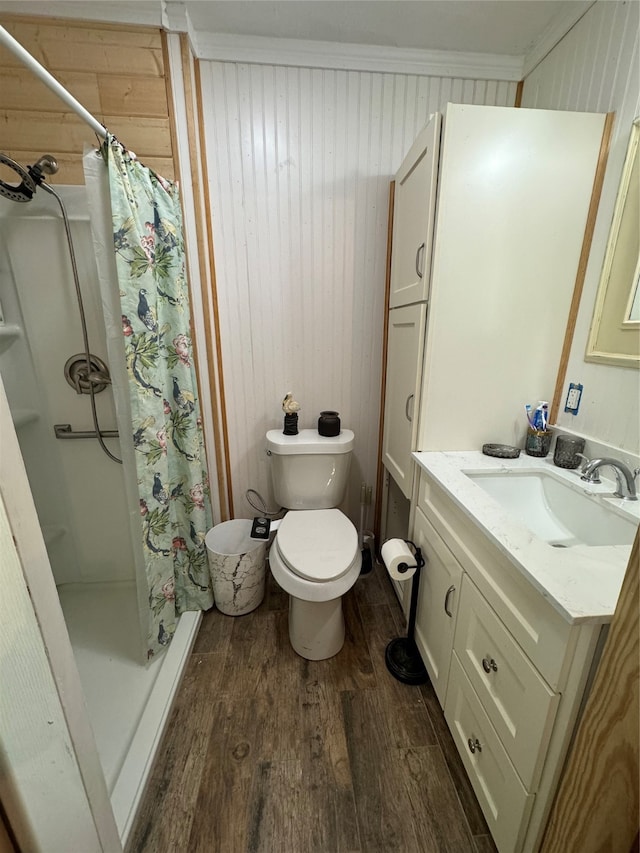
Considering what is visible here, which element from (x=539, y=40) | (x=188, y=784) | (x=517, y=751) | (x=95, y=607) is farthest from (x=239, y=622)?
(x=539, y=40)

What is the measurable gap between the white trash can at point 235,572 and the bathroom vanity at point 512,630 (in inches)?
30.9

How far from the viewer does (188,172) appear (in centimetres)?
145

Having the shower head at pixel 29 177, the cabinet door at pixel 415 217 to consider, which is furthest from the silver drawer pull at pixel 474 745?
the shower head at pixel 29 177

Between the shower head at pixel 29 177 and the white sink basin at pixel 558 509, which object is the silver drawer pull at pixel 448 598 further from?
the shower head at pixel 29 177

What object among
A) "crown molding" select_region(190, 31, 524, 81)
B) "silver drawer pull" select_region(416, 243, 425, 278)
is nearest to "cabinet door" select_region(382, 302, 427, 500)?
"silver drawer pull" select_region(416, 243, 425, 278)

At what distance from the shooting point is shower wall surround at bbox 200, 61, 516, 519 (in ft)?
4.74

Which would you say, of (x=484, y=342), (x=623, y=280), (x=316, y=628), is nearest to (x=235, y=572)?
(x=316, y=628)

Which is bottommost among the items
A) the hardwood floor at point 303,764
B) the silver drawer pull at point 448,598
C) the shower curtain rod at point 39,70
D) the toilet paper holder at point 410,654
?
the hardwood floor at point 303,764

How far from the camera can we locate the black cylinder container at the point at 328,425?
1.63 m

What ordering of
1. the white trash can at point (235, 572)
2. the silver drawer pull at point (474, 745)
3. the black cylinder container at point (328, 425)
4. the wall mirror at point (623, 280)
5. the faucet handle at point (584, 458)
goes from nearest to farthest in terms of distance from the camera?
the silver drawer pull at point (474, 745) → the wall mirror at point (623, 280) → the faucet handle at point (584, 458) → the white trash can at point (235, 572) → the black cylinder container at point (328, 425)

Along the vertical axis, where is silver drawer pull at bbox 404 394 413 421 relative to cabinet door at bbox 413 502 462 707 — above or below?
above

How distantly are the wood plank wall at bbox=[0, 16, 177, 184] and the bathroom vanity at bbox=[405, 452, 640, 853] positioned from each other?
1781 mm

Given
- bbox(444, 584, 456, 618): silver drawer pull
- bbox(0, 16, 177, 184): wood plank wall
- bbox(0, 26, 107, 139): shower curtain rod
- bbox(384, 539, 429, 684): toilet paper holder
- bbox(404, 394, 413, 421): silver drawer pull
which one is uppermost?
bbox(0, 16, 177, 184): wood plank wall

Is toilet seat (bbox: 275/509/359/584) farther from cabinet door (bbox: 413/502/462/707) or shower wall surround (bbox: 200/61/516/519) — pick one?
shower wall surround (bbox: 200/61/516/519)
